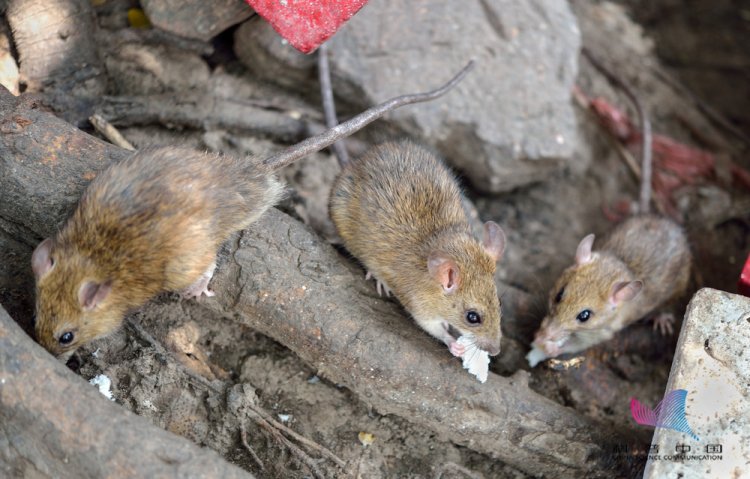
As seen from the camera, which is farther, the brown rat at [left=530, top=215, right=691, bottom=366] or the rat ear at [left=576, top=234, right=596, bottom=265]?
the rat ear at [left=576, top=234, right=596, bottom=265]

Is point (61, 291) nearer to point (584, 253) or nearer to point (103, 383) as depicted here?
point (103, 383)

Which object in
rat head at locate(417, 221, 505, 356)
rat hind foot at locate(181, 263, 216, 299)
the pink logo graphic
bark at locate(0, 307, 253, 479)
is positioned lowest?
the pink logo graphic

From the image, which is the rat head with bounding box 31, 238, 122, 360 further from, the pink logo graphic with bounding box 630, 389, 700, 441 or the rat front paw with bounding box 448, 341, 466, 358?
the pink logo graphic with bounding box 630, 389, 700, 441

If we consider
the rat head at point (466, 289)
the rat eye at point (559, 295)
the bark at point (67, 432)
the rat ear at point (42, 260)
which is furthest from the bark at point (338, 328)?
the rat eye at point (559, 295)

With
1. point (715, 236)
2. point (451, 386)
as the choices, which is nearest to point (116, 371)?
point (451, 386)

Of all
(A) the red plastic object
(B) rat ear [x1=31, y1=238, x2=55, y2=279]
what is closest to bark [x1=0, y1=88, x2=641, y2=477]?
(B) rat ear [x1=31, y1=238, x2=55, y2=279]
